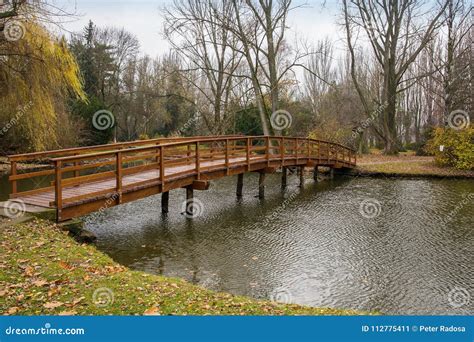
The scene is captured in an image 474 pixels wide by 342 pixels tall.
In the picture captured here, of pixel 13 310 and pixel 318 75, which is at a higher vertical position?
pixel 318 75

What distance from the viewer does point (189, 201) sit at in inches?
514

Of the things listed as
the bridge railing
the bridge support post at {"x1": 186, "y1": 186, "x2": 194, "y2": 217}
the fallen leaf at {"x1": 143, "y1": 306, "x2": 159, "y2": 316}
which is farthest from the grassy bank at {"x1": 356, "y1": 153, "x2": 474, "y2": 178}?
the fallen leaf at {"x1": 143, "y1": 306, "x2": 159, "y2": 316}

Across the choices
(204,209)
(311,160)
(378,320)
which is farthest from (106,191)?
(311,160)

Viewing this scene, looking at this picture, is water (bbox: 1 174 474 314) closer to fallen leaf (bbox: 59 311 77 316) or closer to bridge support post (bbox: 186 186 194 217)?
bridge support post (bbox: 186 186 194 217)

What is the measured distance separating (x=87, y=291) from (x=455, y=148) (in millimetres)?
21237

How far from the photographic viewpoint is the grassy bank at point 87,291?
15.8 feet

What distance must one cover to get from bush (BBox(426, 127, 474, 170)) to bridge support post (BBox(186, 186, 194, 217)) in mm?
15180

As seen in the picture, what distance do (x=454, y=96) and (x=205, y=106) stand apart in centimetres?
2002

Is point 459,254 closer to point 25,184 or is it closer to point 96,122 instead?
point 25,184

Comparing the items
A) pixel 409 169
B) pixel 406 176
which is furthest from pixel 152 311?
pixel 409 169

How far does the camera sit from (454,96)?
2933 centimetres

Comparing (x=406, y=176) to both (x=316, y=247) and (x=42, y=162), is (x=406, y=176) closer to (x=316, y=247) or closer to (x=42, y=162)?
(x=316, y=247)

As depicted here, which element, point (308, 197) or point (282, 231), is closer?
point (282, 231)

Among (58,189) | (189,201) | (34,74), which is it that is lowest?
(189,201)
